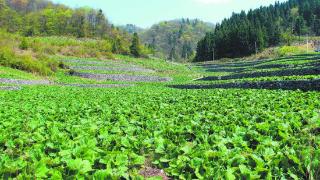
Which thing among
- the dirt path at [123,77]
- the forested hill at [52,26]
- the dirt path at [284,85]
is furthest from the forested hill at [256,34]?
the dirt path at [284,85]

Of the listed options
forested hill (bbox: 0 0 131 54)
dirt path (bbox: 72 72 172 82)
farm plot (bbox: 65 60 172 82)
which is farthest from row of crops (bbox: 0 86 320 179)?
forested hill (bbox: 0 0 131 54)

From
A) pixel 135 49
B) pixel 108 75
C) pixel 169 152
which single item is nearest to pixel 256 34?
pixel 135 49

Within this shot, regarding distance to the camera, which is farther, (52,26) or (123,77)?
(52,26)

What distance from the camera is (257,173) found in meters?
6.60

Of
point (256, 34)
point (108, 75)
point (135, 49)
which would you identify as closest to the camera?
point (108, 75)

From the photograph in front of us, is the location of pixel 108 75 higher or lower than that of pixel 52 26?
lower

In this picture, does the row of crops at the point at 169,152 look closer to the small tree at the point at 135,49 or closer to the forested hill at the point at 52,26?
the small tree at the point at 135,49

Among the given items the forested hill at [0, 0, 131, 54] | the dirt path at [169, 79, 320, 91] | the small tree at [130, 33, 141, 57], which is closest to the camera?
the dirt path at [169, 79, 320, 91]

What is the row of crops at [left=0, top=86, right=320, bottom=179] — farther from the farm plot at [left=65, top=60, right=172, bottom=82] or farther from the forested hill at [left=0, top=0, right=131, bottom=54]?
the forested hill at [left=0, top=0, right=131, bottom=54]

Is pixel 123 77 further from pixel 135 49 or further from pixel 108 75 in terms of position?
pixel 135 49

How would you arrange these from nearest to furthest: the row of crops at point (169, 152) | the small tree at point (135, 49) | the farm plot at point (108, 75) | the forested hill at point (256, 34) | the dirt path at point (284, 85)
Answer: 1. the row of crops at point (169, 152)
2. the dirt path at point (284, 85)
3. the farm plot at point (108, 75)
4. the small tree at point (135, 49)
5. the forested hill at point (256, 34)

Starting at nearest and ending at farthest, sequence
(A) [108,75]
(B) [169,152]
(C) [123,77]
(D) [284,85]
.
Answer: (B) [169,152], (D) [284,85], (A) [108,75], (C) [123,77]

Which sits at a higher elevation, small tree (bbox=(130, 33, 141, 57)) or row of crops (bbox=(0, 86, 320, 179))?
small tree (bbox=(130, 33, 141, 57))

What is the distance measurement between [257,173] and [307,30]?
147 m
